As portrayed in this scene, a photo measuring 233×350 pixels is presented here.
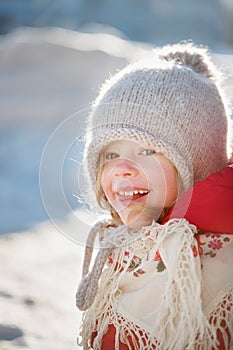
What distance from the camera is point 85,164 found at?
115cm

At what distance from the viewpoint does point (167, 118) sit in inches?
42.0

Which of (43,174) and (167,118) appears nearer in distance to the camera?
(167,118)

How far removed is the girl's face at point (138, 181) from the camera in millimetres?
1059

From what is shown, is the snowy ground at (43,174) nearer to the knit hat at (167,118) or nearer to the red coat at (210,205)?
the knit hat at (167,118)

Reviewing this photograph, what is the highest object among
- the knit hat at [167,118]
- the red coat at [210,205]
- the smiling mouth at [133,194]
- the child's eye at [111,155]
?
the knit hat at [167,118]

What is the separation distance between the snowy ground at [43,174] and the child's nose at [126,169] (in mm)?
135

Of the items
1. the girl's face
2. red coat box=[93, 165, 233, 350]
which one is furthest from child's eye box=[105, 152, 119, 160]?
red coat box=[93, 165, 233, 350]

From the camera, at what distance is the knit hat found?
1065 mm

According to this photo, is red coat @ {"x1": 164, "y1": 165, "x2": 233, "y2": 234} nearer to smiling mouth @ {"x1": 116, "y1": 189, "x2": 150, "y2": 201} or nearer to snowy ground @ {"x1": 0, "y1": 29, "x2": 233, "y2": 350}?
smiling mouth @ {"x1": 116, "y1": 189, "x2": 150, "y2": 201}

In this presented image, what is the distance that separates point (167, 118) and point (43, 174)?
0.26 m

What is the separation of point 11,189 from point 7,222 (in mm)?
278

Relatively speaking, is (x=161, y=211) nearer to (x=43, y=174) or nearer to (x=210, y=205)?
(x=210, y=205)

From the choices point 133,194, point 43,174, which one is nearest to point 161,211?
point 133,194

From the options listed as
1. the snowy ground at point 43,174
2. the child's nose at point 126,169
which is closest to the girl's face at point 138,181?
the child's nose at point 126,169
